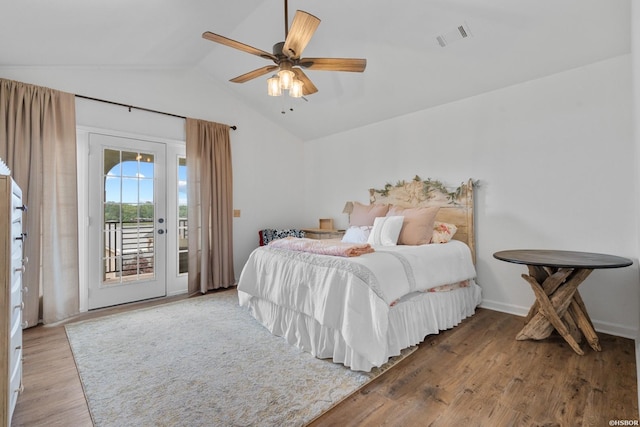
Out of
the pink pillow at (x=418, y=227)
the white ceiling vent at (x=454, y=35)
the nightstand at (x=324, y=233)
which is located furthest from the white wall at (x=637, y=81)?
the nightstand at (x=324, y=233)

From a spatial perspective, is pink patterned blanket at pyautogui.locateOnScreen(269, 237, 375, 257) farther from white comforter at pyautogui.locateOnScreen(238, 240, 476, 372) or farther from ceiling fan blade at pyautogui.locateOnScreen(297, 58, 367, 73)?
ceiling fan blade at pyautogui.locateOnScreen(297, 58, 367, 73)

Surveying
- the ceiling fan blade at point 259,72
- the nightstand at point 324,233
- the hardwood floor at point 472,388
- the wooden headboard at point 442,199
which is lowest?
the hardwood floor at point 472,388

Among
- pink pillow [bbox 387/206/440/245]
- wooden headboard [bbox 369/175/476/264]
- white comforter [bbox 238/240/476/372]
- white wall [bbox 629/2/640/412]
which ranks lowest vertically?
white comforter [bbox 238/240/476/372]

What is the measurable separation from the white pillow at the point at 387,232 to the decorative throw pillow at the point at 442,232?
1.28 feet

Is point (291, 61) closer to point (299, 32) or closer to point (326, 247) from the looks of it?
point (299, 32)

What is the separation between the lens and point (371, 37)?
2.99 m

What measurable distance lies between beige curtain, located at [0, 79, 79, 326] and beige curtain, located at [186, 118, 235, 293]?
1230 mm

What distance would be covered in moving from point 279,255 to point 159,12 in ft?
7.84

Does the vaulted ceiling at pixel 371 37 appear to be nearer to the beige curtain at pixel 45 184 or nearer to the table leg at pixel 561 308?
the beige curtain at pixel 45 184

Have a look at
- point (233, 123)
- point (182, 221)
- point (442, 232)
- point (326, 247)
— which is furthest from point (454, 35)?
point (182, 221)

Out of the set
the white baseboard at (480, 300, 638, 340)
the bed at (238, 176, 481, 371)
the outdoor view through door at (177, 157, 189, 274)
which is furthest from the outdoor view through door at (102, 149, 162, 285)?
the white baseboard at (480, 300, 638, 340)

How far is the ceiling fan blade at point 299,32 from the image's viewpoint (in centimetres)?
190

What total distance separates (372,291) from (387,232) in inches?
47.5

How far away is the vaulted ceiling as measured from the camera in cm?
233
